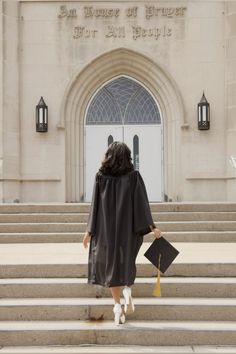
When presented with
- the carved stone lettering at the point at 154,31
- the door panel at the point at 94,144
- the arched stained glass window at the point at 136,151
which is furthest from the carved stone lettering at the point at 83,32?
the arched stained glass window at the point at 136,151

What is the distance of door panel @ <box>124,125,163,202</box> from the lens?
13.4m

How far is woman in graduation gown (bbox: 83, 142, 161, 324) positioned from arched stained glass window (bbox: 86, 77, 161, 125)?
8921mm

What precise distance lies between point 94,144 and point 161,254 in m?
8.85

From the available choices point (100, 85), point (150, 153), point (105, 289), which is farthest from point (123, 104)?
point (105, 289)

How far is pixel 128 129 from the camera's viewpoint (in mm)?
13477

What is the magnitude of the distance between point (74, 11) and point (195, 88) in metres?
3.69

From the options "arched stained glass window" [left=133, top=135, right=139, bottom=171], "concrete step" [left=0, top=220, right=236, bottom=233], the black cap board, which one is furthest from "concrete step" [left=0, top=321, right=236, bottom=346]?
"arched stained glass window" [left=133, top=135, right=139, bottom=171]

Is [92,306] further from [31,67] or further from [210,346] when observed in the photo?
[31,67]

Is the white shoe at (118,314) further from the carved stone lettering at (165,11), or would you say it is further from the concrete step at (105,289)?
the carved stone lettering at (165,11)

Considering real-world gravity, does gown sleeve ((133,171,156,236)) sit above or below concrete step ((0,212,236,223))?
above

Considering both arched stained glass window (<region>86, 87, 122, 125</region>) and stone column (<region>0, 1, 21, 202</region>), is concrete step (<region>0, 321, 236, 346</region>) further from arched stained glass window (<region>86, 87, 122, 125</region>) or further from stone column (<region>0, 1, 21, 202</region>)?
arched stained glass window (<region>86, 87, 122, 125</region>)

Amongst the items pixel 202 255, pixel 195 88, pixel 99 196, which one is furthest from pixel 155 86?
pixel 99 196

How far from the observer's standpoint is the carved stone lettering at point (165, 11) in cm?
1267

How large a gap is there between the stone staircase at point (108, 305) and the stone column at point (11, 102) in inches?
210
